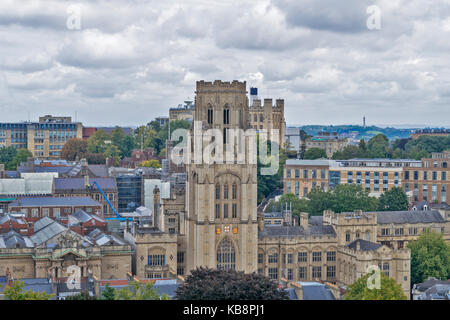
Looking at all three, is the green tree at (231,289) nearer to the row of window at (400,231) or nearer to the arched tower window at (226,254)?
the arched tower window at (226,254)

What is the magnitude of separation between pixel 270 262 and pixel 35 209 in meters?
40.0

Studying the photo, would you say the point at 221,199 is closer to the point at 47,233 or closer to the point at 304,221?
Answer: the point at 304,221

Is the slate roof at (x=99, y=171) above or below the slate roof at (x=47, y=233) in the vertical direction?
above

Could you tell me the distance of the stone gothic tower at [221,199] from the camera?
89.7 meters

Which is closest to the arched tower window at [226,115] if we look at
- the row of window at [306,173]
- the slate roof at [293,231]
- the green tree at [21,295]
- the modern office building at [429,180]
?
the slate roof at [293,231]

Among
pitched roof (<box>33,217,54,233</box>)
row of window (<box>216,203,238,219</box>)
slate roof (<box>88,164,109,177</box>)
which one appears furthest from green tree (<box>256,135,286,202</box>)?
row of window (<box>216,203,238,219</box>)

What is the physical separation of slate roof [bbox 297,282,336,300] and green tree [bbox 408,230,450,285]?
77.0ft

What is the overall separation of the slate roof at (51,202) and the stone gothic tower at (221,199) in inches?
1290

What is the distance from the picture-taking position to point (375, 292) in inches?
2520

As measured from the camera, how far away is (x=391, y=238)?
103875 millimetres

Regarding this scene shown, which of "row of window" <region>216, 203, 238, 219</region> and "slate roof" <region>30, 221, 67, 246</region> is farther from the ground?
"row of window" <region>216, 203, 238, 219</region>

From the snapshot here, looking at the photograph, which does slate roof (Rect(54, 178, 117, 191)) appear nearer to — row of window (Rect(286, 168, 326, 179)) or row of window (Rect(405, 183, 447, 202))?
row of window (Rect(286, 168, 326, 179))

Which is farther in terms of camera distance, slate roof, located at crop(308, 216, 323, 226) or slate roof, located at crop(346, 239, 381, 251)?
slate roof, located at crop(308, 216, 323, 226)

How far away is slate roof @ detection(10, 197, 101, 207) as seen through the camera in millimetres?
117625
